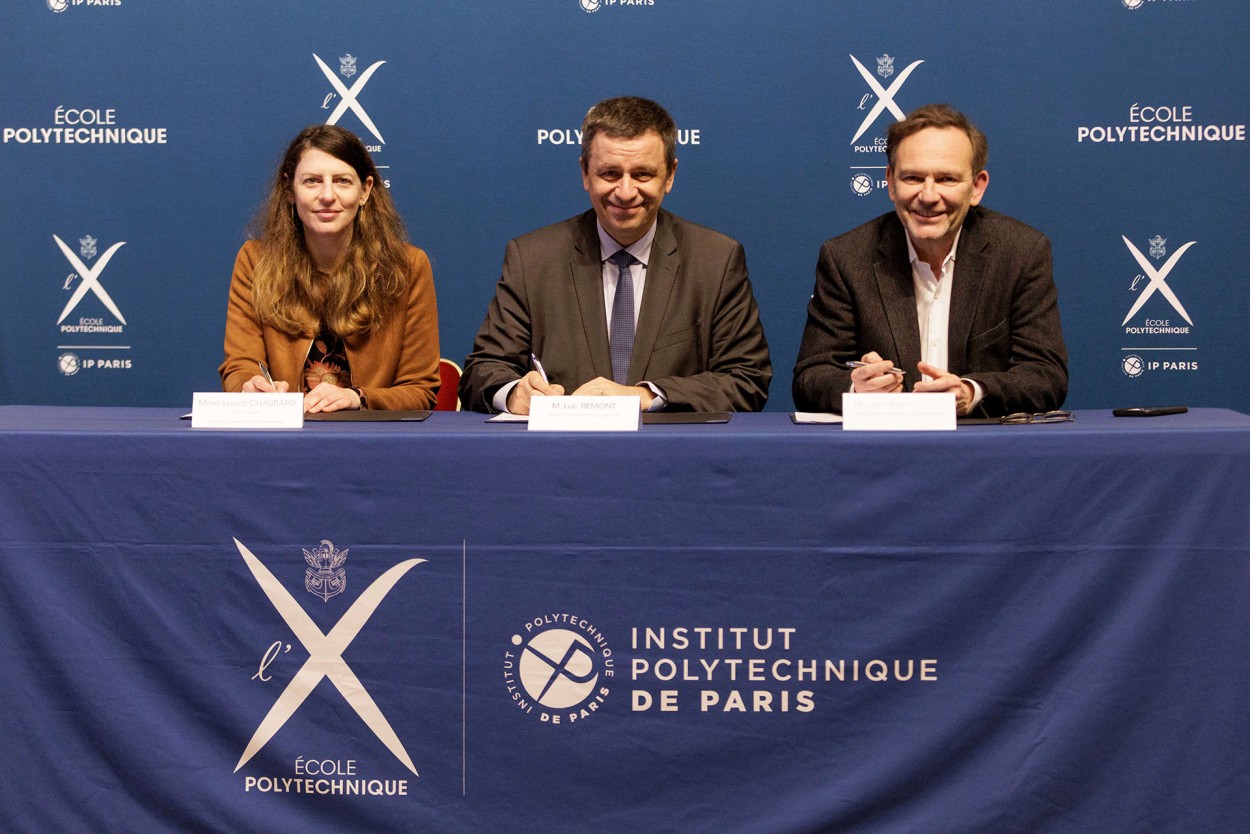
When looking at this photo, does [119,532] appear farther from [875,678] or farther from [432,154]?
[432,154]

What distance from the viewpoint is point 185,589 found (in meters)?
1.87

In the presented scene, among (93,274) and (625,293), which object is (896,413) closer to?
(625,293)

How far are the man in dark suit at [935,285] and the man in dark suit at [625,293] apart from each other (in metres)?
0.20

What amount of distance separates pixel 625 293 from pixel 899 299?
63 cm

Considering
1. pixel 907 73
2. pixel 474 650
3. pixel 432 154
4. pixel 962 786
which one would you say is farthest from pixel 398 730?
pixel 907 73

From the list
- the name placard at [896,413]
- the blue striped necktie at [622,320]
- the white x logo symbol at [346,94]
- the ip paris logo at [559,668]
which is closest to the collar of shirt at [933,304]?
the blue striped necktie at [622,320]

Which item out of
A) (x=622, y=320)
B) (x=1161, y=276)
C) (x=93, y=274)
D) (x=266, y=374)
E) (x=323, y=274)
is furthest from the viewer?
(x=93, y=274)

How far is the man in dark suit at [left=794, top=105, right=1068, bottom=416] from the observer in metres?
2.45

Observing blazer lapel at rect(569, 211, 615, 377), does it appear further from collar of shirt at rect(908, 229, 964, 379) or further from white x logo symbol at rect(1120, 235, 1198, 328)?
white x logo symbol at rect(1120, 235, 1198, 328)

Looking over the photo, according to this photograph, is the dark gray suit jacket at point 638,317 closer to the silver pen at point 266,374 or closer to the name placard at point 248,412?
the silver pen at point 266,374

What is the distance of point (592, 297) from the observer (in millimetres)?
2668

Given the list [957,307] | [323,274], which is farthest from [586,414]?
[323,274]

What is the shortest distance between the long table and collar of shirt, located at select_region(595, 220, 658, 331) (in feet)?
2.94

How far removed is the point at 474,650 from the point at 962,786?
0.80 meters
